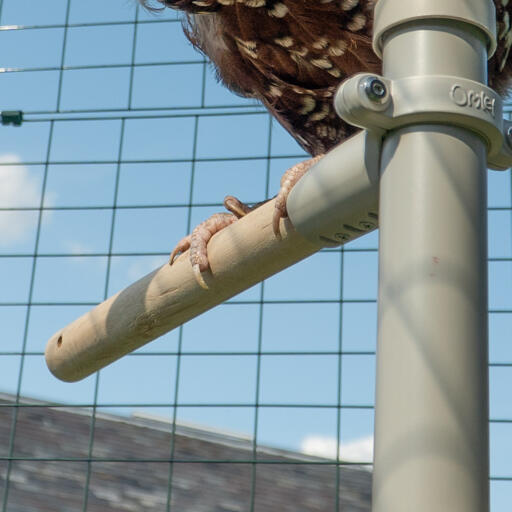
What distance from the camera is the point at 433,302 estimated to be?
0.62 m

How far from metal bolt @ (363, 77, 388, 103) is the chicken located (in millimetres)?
537

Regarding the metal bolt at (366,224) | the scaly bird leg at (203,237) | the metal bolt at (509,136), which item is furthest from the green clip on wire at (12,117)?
the metal bolt at (509,136)

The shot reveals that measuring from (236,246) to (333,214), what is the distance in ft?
0.93

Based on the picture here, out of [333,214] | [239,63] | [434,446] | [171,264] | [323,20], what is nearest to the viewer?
[434,446]

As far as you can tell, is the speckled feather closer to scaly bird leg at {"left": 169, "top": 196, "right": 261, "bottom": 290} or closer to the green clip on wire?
scaly bird leg at {"left": 169, "top": 196, "right": 261, "bottom": 290}

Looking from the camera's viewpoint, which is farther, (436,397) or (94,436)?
(94,436)

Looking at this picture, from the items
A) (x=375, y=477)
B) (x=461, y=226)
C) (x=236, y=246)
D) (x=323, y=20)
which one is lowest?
(x=375, y=477)

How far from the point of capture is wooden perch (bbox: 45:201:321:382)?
103 centimetres

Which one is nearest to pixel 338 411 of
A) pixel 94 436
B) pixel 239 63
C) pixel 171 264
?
pixel 94 436

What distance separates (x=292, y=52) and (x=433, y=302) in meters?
1.00

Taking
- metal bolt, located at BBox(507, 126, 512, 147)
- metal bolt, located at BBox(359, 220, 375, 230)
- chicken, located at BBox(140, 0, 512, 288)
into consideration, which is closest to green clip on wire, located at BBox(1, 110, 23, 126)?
chicken, located at BBox(140, 0, 512, 288)

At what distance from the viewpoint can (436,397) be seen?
1.98 feet

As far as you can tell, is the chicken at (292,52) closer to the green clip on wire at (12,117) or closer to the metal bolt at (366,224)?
the metal bolt at (366,224)

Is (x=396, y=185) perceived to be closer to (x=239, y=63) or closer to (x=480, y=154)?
(x=480, y=154)
